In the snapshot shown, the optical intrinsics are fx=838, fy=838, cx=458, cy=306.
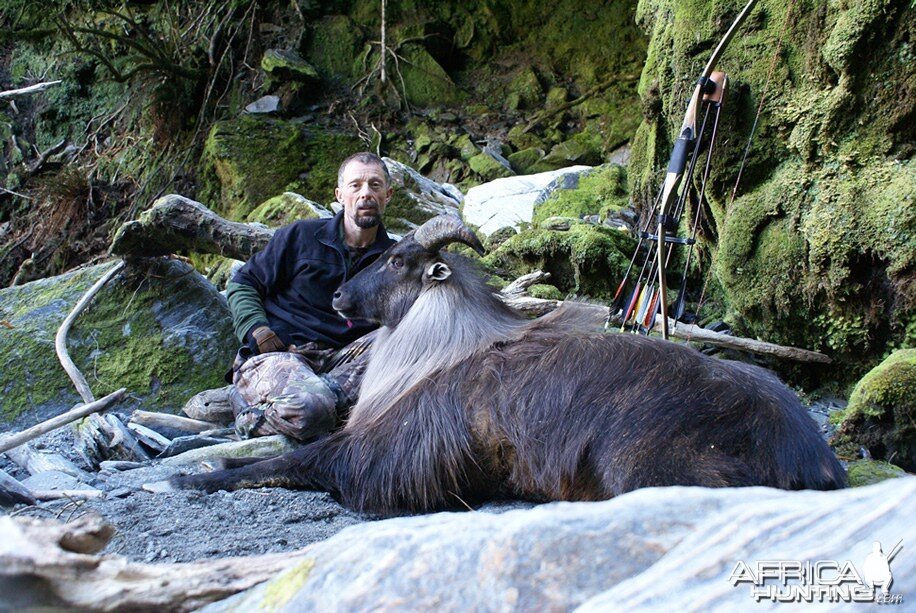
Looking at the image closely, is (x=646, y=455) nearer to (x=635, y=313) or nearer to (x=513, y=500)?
(x=513, y=500)

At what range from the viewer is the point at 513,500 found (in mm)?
3930

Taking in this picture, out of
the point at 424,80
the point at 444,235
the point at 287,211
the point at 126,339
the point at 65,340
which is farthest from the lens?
the point at 424,80

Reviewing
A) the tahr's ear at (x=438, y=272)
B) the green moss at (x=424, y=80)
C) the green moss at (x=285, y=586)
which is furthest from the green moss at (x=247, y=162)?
the green moss at (x=285, y=586)

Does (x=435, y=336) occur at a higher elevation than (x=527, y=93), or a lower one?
lower

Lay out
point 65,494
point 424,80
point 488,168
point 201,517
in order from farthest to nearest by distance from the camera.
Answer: point 424,80
point 488,168
point 65,494
point 201,517

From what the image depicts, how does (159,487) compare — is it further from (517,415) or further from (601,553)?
(601,553)

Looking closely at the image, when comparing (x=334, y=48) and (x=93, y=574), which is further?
(x=334, y=48)

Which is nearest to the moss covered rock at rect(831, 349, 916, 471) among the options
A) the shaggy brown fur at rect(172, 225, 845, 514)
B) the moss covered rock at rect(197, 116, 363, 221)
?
the shaggy brown fur at rect(172, 225, 845, 514)

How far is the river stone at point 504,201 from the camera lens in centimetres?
844

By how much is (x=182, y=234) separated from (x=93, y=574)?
4500 mm

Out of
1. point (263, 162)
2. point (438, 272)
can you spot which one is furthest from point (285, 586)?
point (263, 162)

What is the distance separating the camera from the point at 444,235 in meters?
4.69

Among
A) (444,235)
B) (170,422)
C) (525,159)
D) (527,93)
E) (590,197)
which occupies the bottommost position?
(170,422)

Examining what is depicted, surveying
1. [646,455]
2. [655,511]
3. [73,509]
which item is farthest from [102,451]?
[655,511]
